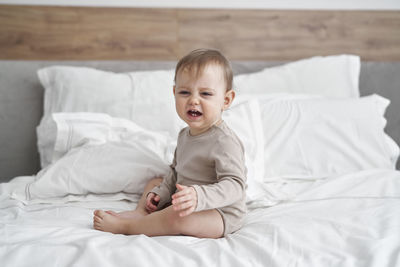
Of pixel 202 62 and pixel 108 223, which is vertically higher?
pixel 202 62

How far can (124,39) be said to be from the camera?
206 centimetres

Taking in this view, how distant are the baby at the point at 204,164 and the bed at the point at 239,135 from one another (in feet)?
0.18

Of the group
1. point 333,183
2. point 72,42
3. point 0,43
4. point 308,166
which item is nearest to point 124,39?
point 72,42

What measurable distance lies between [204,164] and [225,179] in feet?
0.35

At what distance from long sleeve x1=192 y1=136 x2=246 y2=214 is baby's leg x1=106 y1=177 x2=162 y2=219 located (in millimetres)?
284

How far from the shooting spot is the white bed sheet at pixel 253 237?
2.59 ft

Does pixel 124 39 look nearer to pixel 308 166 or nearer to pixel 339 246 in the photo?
pixel 308 166

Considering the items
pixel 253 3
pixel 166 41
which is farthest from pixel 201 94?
pixel 253 3

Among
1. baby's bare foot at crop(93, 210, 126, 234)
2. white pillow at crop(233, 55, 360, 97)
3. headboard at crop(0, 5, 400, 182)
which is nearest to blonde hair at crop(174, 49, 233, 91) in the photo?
baby's bare foot at crop(93, 210, 126, 234)

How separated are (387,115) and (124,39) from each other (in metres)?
1.40

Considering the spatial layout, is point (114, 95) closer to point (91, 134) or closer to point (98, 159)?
point (91, 134)

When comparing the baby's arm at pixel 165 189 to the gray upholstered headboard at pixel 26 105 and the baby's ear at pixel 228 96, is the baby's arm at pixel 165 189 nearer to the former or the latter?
the baby's ear at pixel 228 96

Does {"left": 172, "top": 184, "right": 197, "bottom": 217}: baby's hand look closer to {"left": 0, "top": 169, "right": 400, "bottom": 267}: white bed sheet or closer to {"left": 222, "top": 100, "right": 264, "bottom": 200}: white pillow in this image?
{"left": 0, "top": 169, "right": 400, "bottom": 267}: white bed sheet

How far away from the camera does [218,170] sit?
99 cm
